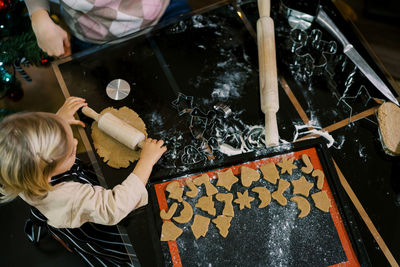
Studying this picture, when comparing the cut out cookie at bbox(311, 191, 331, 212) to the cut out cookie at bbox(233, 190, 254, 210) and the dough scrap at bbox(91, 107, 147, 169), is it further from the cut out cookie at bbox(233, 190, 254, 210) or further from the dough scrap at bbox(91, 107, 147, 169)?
the dough scrap at bbox(91, 107, 147, 169)

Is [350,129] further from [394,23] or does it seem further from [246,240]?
[394,23]

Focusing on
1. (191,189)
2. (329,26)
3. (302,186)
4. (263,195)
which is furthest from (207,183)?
(329,26)

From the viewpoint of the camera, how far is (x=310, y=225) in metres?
0.95

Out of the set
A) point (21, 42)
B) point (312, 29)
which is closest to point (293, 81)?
point (312, 29)

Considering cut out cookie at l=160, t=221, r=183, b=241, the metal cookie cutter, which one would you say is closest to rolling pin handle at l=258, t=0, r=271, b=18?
the metal cookie cutter

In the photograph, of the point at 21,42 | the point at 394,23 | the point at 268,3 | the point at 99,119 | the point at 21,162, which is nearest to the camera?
the point at 21,162

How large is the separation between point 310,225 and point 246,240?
17 cm

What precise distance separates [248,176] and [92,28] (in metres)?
0.68

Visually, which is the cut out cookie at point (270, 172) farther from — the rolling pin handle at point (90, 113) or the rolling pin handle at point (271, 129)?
the rolling pin handle at point (90, 113)

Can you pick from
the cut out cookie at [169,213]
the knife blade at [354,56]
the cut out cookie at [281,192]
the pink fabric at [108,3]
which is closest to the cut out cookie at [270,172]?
the cut out cookie at [281,192]

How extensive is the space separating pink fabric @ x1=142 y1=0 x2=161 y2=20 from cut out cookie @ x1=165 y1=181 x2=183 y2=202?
563 mm

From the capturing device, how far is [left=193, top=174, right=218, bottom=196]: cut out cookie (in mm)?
976

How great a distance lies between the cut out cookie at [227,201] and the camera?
0.96m

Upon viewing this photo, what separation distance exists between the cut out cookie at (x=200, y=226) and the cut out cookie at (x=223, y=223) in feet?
0.07
